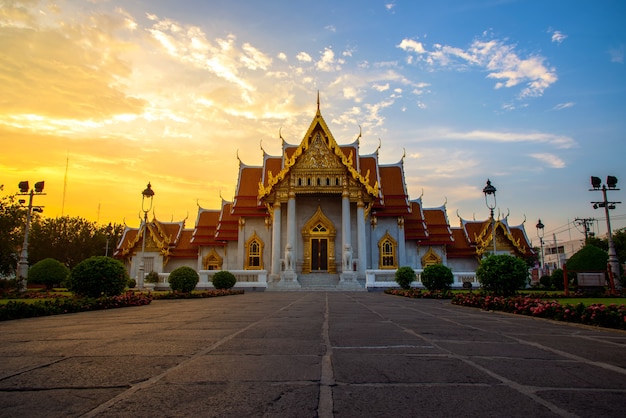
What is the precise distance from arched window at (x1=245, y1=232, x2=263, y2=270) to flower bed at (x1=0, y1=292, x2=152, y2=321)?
19.1 metres

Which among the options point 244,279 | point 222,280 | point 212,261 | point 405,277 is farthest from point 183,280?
point 212,261

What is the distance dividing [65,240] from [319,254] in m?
39.1

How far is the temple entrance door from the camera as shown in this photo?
30.9 metres

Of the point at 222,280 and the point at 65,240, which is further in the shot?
the point at 65,240

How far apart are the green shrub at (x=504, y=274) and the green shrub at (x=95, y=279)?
36.5 ft

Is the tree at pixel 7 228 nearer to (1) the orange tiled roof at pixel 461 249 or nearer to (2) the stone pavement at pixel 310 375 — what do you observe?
(2) the stone pavement at pixel 310 375

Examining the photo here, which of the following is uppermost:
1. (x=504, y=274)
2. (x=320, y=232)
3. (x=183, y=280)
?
(x=320, y=232)

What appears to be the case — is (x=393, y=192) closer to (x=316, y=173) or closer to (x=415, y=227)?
(x=415, y=227)

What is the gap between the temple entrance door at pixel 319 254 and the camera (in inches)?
1217

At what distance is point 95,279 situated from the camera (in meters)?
12.5

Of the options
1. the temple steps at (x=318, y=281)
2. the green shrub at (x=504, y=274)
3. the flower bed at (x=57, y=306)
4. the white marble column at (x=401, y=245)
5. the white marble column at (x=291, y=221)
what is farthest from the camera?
the white marble column at (x=401, y=245)

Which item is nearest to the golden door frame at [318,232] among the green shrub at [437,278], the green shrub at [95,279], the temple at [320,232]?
the temple at [320,232]

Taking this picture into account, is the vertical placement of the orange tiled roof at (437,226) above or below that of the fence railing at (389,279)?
above

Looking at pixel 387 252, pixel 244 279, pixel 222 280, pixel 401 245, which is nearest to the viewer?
pixel 222 280
